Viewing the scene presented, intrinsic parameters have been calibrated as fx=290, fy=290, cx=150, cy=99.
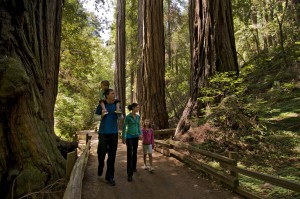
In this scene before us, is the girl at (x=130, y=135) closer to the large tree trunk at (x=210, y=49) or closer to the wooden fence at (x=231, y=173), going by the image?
the wooden fence at (x=231, y=173)

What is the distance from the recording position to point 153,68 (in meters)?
12.7

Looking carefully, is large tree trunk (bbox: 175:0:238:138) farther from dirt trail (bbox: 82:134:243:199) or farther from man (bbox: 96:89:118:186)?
man (bbox: 96:89:118:186)

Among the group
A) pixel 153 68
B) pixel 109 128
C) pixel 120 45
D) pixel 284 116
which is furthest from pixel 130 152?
pixel 120 45

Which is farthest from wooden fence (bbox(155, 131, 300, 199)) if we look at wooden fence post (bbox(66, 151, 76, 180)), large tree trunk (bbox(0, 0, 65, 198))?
large tree trunk (bbox(0, 0, 65, 198))

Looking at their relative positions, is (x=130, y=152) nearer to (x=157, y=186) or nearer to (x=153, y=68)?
(x=157, y=186)

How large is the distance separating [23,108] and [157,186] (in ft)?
10.7

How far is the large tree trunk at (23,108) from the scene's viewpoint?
3.75m

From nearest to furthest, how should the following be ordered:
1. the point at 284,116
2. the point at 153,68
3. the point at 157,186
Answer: the point at 157,186 < the point at 284,116 < the point at 153,68

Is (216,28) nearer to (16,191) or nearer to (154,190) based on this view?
(154,190)

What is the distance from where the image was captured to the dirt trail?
5.44m

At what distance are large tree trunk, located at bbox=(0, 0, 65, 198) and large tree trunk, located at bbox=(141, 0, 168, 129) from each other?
25.6ft

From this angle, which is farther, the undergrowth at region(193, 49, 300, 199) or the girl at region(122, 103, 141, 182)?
the girl at region(122, 103, 141, 182)

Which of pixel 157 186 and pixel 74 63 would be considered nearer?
pixel 157 186

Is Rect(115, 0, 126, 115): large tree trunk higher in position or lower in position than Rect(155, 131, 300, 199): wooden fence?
higher
